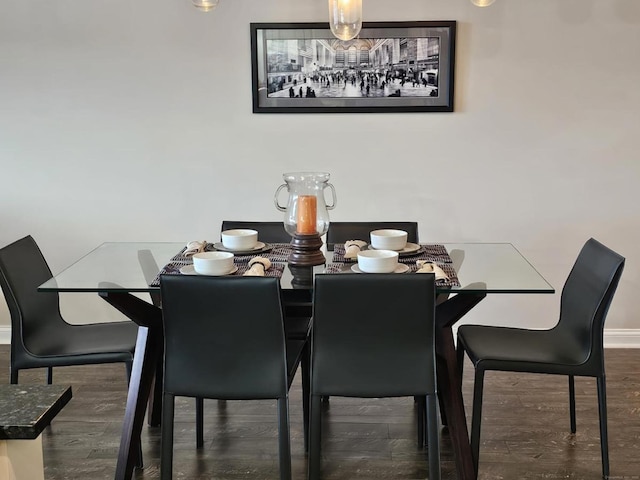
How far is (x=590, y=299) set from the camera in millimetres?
2434

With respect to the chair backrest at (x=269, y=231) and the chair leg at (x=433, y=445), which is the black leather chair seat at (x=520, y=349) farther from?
the chair backrest at (x=269, y=231)

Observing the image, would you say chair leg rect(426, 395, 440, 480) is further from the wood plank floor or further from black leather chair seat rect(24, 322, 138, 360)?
black leather chair seat rect(24, 322, 138, 360)

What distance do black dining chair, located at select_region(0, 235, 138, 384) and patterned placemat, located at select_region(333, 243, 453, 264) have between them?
90cm

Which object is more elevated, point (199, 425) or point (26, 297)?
point (26, 297)

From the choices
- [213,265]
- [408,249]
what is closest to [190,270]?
[213,265]

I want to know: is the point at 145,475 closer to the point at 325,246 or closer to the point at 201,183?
the point at 325,246

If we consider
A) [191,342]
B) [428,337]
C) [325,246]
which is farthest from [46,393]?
[325,246]

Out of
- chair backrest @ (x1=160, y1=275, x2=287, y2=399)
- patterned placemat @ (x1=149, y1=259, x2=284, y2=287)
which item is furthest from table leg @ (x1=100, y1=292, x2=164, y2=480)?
chair backrest @ (x1=160, y1=275, x2=287, y2=399)

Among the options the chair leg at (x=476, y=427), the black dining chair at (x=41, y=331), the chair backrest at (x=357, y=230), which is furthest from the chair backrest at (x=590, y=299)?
the black dining chair at (x=41, y=331)

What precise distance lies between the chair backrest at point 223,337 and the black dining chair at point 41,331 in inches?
17.4

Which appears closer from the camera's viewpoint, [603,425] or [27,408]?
[27,408]

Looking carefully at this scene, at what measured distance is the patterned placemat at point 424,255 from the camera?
8.48 ft

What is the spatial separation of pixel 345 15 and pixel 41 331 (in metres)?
1.76

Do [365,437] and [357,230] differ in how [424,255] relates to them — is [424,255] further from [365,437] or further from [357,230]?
[365,437]
